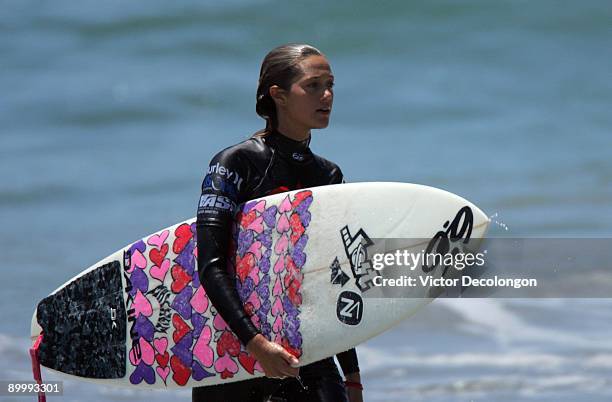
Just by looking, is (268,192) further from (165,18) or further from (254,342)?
(165,18)

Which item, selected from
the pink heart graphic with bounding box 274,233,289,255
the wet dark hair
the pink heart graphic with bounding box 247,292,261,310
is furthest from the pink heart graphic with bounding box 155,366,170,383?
the wet dark hair

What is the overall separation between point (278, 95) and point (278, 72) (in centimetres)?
7

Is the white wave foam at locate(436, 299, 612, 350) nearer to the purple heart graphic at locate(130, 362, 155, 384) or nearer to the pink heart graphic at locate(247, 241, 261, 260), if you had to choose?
the purple heart graphic at locate(130, 362, 155, 384)

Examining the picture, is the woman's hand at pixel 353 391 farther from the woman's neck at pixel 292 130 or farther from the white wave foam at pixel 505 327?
the white wave foam at pixel 505 327

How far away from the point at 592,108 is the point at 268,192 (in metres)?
14.8

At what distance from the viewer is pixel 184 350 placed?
139 inches

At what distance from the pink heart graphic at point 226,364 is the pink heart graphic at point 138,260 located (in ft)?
1.75

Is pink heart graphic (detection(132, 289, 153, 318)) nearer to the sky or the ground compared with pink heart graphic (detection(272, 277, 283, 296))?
nearer to the sky

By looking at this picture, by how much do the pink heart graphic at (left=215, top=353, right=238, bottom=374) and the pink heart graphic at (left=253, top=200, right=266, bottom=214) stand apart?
1.47 feet

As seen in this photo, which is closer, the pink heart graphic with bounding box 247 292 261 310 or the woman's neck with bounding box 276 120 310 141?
the pink heart graphic with bounding box 247 292 261 310

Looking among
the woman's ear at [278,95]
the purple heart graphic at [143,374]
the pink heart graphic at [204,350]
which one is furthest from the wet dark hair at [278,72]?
the purple heart graphic at [143,374]

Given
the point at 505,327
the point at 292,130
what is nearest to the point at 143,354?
the point at 292,130

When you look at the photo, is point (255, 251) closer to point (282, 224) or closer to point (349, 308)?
point (282, 224)

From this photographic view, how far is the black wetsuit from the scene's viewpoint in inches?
126
